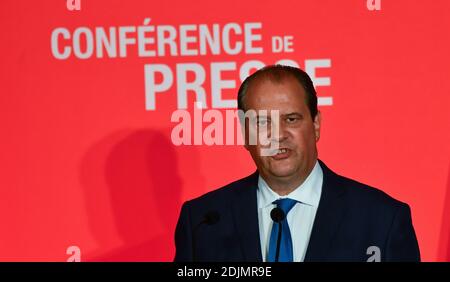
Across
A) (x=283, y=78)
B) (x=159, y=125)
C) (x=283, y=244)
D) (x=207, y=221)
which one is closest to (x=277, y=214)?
(x=283, y=244)

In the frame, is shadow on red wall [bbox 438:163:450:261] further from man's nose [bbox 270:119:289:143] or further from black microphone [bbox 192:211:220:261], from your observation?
black microphone [bbox 192:211:220:261]

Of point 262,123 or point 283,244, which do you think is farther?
point 262,123

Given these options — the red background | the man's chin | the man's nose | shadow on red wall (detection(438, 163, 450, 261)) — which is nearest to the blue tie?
the man's chin

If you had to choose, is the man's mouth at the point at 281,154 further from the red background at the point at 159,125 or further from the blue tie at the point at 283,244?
the red background at the point at 159,125

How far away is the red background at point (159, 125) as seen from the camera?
10.6 ft

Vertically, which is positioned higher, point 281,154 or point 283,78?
point 283,78

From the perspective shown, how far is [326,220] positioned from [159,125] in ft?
3.52

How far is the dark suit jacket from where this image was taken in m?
2.45

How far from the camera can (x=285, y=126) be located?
102 inches

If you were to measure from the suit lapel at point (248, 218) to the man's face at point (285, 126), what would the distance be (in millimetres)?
66

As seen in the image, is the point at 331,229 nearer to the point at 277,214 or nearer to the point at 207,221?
the point at 277,214

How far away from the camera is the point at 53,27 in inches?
133

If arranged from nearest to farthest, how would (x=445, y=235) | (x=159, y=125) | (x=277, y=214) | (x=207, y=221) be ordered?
1. (x=277, y=214)
2. (x=207, y=221)
3. (x=445, y=235)
4. (x=159, y=125)

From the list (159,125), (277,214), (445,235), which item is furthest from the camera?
(159,125)
